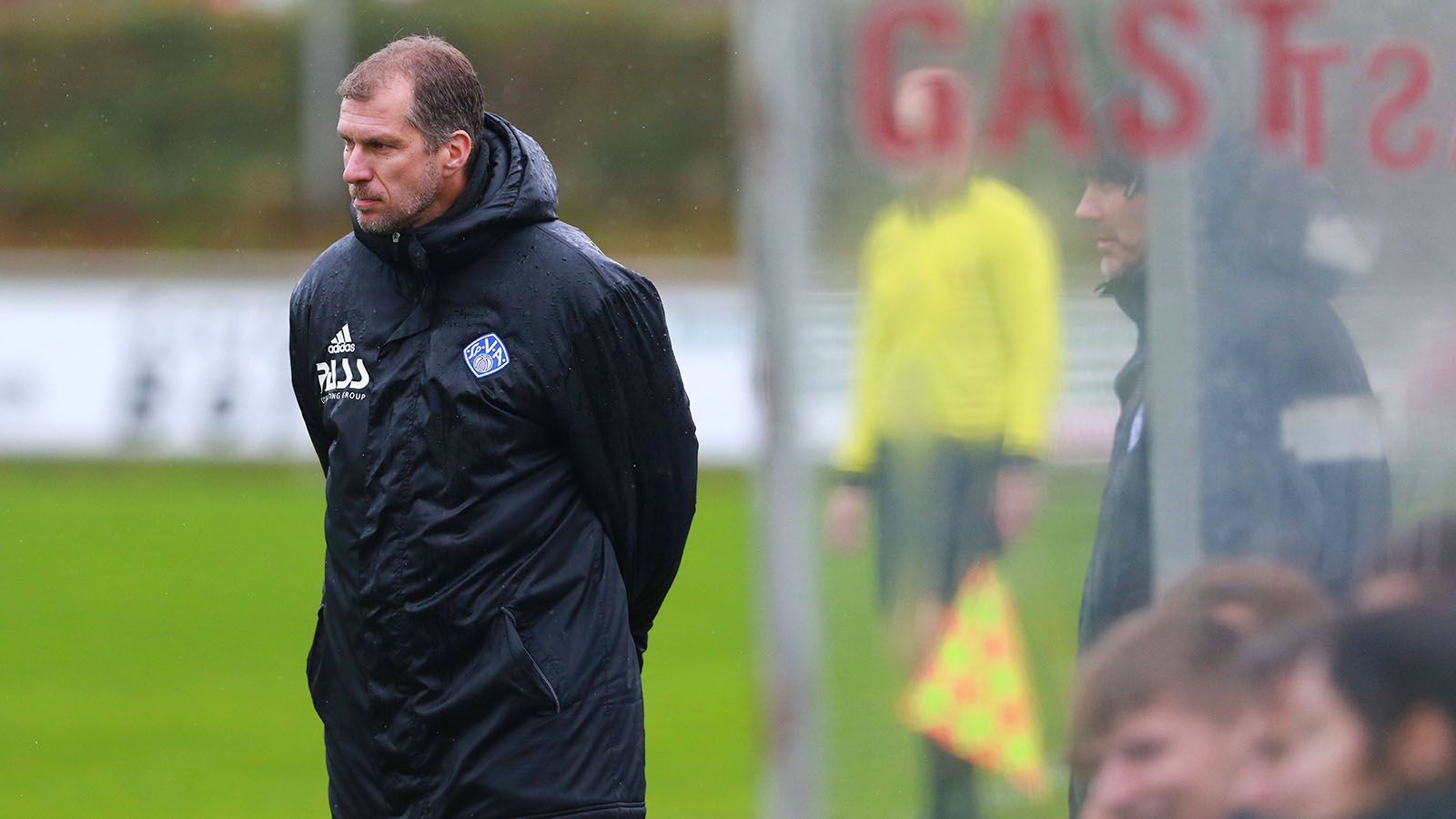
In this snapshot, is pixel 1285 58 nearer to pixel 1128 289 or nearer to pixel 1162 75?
pixel 1162 75

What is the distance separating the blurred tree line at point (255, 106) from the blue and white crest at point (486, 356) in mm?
24613

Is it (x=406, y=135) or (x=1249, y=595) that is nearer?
(x=1249, y=595)

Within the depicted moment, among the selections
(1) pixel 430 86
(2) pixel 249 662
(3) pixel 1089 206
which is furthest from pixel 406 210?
(2) pixel 249 662

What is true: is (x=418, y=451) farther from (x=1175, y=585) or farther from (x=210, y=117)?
(x=210, y=117)

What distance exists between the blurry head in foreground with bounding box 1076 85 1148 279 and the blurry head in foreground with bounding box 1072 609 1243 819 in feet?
1.58

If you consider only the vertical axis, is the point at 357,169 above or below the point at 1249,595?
above

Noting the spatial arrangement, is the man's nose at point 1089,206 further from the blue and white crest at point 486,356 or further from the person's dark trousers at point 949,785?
the blue and white crest at point 486,356

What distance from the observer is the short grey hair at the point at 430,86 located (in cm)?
323

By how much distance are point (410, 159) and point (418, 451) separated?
46cm

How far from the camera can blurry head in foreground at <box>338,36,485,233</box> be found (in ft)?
10.5

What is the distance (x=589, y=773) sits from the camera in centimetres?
314

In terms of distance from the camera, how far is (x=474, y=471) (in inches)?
124

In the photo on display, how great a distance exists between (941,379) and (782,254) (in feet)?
0.88

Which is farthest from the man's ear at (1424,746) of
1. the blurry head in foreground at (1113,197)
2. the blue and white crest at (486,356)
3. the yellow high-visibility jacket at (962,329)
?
the blue and white crest at (486,356)
